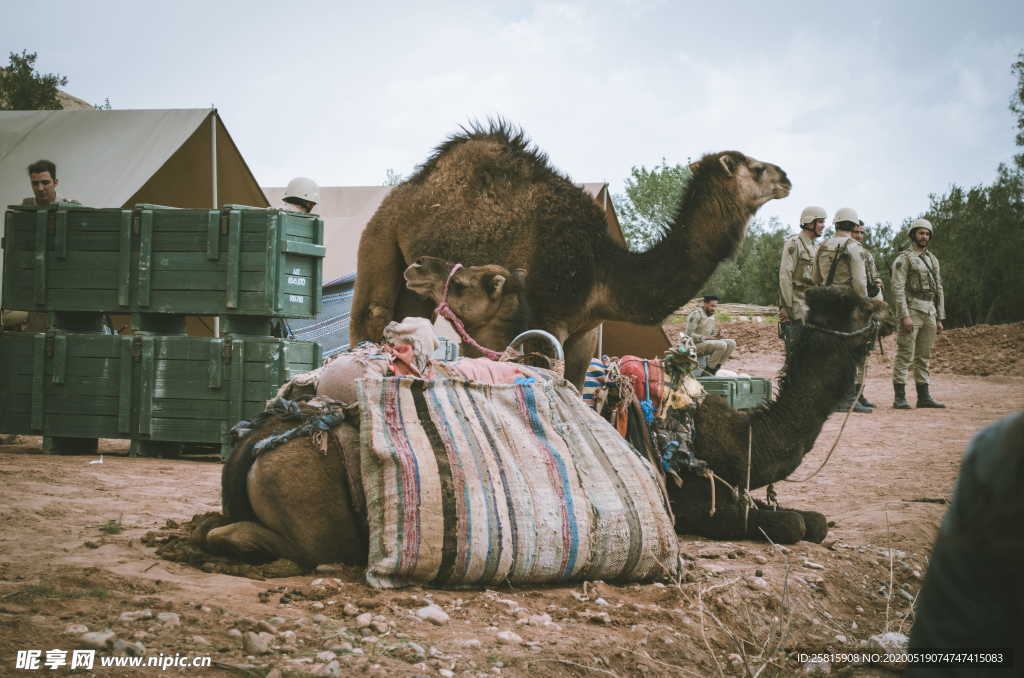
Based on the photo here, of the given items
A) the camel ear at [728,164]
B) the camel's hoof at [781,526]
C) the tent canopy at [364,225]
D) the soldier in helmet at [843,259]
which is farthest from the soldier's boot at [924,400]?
the camel's hoof at [781,526]

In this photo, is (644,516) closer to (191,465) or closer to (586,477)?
(586,477)

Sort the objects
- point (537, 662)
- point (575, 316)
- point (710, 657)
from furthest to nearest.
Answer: point (575, 316) < point (710, 657) < point (537, 662)

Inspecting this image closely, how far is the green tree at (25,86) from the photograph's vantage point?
2917 centimetres

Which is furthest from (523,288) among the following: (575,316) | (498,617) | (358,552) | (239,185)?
(239,185)

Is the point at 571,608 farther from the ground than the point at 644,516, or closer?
closer

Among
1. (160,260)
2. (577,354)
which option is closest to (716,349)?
(577,354)

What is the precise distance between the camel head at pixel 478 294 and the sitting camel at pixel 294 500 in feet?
8.15

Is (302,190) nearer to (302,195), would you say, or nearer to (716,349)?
(302,195)

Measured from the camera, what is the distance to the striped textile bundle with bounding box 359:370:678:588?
3.05 metres

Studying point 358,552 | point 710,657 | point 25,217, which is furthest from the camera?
point 25,217

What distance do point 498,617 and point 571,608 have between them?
322 millimetres

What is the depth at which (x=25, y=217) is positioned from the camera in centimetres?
767

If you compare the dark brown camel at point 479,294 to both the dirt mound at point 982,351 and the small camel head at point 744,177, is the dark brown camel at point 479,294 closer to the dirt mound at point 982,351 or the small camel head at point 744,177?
the small camel head at point 744,177

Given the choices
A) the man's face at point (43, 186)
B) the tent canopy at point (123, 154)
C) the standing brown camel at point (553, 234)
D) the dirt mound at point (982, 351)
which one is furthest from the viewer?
the dirt mound at point (982, 351)
